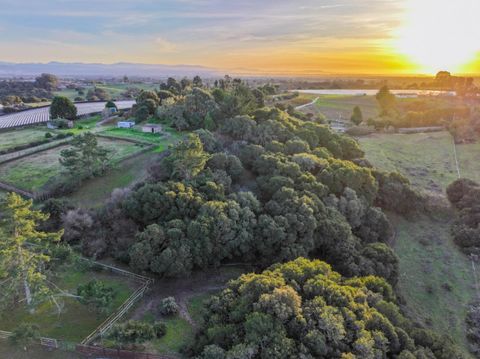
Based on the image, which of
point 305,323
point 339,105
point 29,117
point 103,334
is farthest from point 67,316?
point 339,105

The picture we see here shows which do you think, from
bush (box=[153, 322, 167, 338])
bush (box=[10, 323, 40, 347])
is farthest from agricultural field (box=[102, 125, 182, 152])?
bush (box=[10, 323, 40, 347])

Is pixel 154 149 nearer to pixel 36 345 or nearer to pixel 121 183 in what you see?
pixel 121 183

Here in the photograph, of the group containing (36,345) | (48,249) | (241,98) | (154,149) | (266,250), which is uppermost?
(241,98)

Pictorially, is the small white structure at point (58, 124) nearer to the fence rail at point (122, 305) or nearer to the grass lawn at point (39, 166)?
the grass lawn at point (39, 166)

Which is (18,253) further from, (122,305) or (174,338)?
(174,338)

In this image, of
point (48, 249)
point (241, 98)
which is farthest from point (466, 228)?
point (48, 249)

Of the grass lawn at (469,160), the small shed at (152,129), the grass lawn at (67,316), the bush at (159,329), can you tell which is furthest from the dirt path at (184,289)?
the grass lawn at (469,160)
